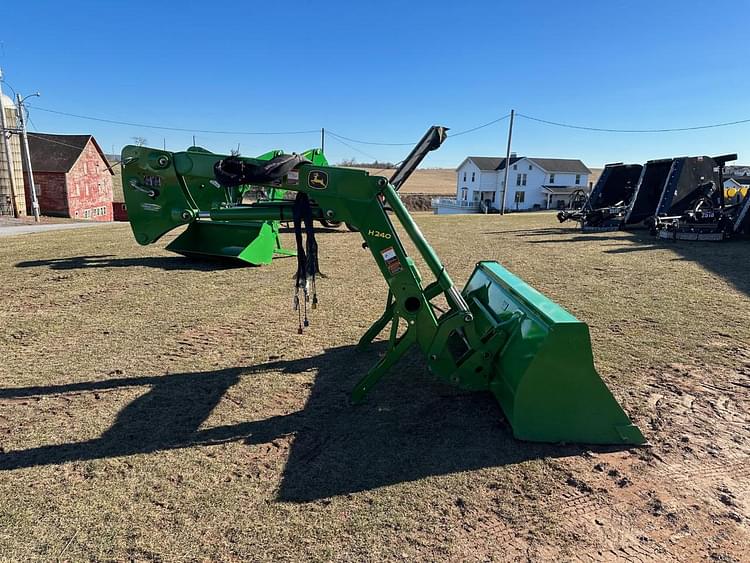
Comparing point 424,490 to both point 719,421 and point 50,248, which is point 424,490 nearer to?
point 719,421

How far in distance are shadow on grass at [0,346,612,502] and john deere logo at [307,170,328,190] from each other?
5.82ft

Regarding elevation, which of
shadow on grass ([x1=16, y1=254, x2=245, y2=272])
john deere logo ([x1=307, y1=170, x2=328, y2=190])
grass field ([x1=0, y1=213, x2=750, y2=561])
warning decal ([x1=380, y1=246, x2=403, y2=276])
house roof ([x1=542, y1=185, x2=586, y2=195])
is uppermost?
house roof ([x1=542, y1=185, x2=586, y2=195])

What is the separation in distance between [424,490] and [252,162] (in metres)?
2.61

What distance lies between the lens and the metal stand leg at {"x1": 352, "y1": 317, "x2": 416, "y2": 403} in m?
3.78

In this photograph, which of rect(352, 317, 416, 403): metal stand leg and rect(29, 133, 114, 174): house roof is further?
rect(29, 133, 114, 174): house roof

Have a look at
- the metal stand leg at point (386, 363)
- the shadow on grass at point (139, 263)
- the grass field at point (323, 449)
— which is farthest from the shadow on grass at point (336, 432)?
the shadow on grass at point (139, 263)

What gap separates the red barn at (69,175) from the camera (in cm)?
2984

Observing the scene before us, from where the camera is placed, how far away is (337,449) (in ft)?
11.0

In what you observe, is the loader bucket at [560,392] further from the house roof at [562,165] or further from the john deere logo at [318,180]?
the house roof at [562,165]

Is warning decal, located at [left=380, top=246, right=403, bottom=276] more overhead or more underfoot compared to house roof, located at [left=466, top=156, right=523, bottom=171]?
more underfoot

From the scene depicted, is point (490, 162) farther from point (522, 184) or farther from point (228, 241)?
point (228, 241)

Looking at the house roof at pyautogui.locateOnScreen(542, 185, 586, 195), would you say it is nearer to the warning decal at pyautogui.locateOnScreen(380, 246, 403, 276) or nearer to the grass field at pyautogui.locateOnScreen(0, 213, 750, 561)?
the grass field at pyautogui.locateOnScreen(0, 213, 750, 561)

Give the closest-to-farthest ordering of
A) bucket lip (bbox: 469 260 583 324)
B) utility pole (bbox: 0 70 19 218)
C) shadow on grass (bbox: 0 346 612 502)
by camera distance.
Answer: shadow on grass (bbox: 0 346 612 502), bucket lip (bbox: 469 260 583 324), utility pole (bbox: 0 70 19 218)

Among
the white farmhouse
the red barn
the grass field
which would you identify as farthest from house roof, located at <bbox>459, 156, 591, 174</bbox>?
the grass field
